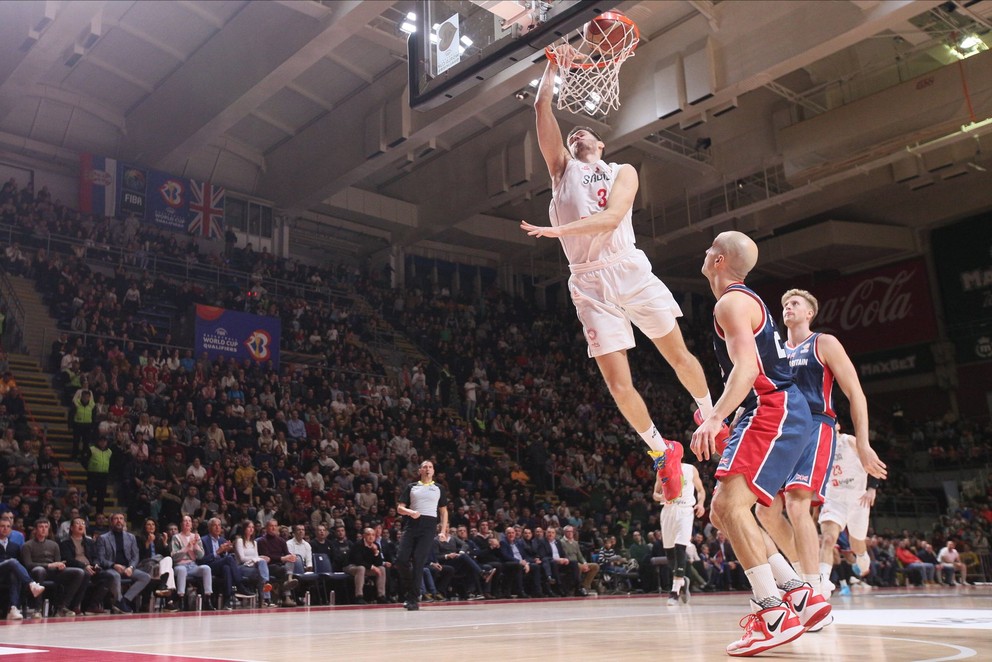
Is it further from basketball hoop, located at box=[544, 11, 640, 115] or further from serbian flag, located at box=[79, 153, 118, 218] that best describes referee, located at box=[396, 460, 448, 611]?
serbian flag, located at box=[79, 153, 118, 218]

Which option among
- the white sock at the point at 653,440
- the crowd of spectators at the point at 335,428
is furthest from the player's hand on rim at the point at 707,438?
the crowd of spectators at the point at 335,428

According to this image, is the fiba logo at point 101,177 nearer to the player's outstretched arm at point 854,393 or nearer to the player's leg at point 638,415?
the player's leg at point 638,415

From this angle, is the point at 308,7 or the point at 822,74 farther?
the point at 822,74

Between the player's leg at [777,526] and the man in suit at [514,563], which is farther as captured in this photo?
the man in suit at [514,563]

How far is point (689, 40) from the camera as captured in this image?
17.9 metres

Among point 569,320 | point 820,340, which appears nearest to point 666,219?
point 569,320

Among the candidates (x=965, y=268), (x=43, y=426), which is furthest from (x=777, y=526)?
(x=965, y=268)

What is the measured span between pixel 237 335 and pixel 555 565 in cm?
934

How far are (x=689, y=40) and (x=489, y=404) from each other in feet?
32.9

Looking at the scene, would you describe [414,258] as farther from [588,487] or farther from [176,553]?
[176,553]

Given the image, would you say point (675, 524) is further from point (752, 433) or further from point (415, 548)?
point (752, 433)

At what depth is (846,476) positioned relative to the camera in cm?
1011

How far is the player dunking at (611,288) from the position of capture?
582cm

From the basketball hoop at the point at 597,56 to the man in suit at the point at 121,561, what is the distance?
7674mm
